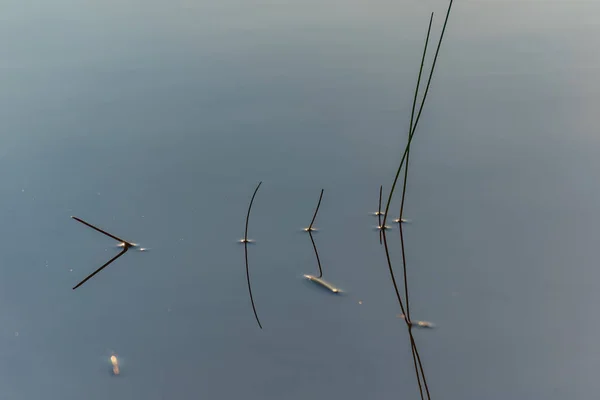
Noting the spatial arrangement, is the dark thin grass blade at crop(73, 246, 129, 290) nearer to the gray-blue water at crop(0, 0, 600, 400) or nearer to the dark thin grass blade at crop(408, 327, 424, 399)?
the gray-blue water at crop(0, 0, 600, 400)

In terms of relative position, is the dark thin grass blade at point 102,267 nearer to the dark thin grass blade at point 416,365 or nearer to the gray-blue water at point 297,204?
the gray-blue water at point 297,204

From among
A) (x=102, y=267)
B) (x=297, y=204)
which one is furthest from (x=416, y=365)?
(x=102, y=267)

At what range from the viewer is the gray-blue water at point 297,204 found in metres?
1.10

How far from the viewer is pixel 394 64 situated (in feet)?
6.45

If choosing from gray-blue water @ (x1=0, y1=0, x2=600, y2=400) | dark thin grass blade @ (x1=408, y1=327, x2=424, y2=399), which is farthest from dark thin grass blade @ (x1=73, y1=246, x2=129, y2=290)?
dark thin grass blade @ (x1=408, y1=327, x2=424, y2=399)

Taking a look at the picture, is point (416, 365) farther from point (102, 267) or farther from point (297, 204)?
point (102, 267)

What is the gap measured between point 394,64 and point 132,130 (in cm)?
84

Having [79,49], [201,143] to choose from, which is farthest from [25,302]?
[79,49]

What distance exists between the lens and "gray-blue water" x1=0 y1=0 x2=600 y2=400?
1100 millimetres

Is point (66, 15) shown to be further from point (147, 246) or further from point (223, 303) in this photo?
point (223, 303)

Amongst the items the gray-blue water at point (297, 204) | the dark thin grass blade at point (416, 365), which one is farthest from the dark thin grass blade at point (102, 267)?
the dark thin grass blade at point (416, 365)

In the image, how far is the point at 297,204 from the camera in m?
1.45

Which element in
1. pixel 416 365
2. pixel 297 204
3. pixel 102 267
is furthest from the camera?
pixel 297 204

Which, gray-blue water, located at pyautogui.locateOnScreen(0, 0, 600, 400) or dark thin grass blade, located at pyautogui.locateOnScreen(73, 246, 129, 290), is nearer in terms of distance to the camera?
gray-blue water, located at pyautogui.locateOnScreen(0, 0, 600, 400)
